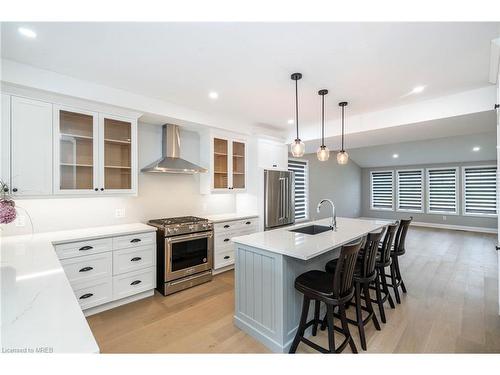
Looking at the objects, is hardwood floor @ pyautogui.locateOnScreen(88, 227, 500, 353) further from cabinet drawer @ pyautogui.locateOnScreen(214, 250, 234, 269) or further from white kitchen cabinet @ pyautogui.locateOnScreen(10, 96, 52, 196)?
white kitchen cabinet @ pyautogui.locateOnScreen(10, 96, 52, 196)

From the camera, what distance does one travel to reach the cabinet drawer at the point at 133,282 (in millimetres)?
2805

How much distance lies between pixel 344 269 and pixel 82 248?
2621 millimetres

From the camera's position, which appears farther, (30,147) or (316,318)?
(30,147)

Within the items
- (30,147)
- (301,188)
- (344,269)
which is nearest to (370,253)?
(344,269)

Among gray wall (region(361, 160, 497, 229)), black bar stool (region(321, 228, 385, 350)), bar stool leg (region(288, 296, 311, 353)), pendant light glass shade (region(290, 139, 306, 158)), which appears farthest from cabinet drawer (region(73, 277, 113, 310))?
gray wall (region(361, 160, 497, 229))

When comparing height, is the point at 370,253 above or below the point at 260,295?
above

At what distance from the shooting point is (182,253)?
3273mm

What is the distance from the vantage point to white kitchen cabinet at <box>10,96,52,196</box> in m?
2.30

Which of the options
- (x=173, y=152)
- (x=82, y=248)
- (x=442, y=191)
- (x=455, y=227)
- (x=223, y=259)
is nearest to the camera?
(x=82, y=248)

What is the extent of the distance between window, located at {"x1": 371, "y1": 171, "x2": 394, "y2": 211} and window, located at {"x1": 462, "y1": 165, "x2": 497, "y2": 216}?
2.12m

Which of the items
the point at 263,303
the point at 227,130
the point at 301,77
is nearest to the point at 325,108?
the point at 301,77

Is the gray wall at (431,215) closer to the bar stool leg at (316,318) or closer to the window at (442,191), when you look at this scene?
the window at (442,191)

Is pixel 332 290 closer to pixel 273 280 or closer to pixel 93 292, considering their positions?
pixel 273 280

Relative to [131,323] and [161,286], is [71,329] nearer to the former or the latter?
[131,323]
